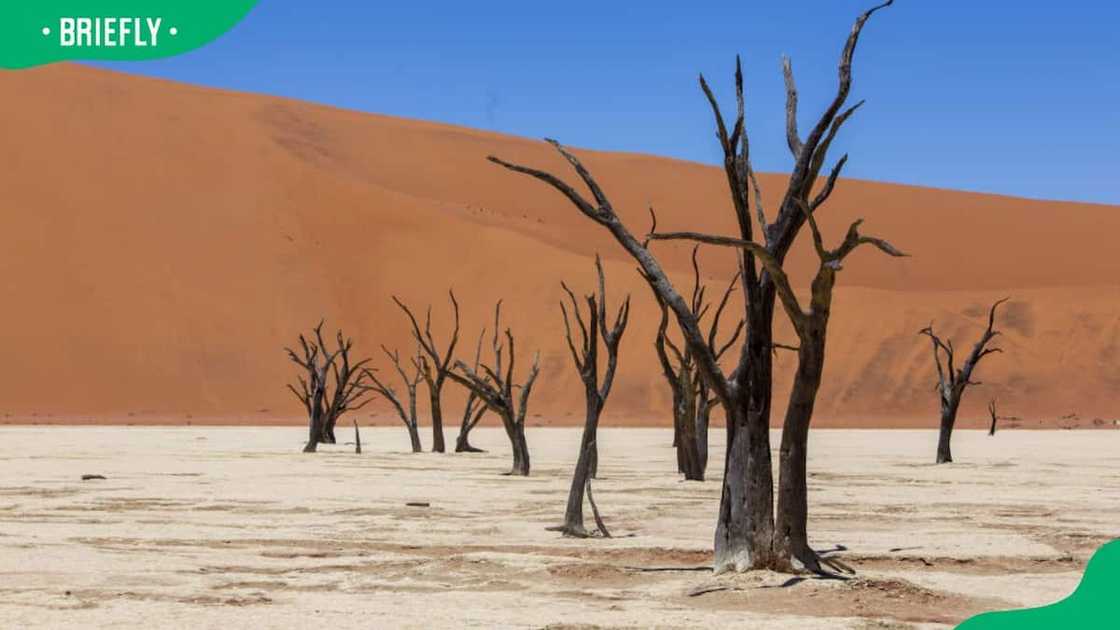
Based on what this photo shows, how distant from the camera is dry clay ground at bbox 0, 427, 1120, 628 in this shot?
9281 millimetres

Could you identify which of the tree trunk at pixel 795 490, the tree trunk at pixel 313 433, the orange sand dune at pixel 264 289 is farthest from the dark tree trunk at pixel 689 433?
the orange sand dune at pixel 264 289

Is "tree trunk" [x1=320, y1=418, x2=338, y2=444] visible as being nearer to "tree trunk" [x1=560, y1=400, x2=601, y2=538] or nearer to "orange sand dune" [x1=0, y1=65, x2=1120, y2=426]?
"tree trunk" [x1=560, y1=400, x2=601, y2=538]

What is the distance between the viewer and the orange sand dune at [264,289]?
59844 mm

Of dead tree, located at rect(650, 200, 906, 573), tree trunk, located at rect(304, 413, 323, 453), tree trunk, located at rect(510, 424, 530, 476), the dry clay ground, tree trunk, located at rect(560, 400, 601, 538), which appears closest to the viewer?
the dry clay ground

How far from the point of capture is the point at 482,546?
13109 millimetres

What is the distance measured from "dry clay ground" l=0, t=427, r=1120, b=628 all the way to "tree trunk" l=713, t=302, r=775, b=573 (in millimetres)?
282

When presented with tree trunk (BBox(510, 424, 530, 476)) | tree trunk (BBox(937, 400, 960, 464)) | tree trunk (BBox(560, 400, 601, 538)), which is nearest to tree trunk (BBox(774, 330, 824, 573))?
tree trunk (BBox(560, 400, 601, 538))

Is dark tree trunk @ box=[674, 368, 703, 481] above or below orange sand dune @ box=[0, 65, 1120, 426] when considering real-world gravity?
below

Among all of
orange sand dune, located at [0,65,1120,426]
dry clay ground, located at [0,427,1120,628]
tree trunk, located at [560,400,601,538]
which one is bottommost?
dry clay ground, located at [0,427,1120,628]

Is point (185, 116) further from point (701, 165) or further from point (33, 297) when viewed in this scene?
point (701, 165)

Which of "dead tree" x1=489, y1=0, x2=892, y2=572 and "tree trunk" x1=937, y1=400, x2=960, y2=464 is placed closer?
"dead tree" x1=489, y1=0, x2=892, y2=572

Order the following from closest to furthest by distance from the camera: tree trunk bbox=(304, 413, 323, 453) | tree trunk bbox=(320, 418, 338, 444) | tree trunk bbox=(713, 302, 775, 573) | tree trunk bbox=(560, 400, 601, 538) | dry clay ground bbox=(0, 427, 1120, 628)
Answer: dry clay ground bbox=(0, 427, 1120, 628) < tree trunk bbox=(713, 302, 775, 573) < tree trunk bbox=(560, 400, 601, 538) < tree trunk bbox=(304, 413, 323, 453) < tree trunk bbox=(320, 418, 338, 444)

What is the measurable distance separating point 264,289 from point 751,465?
187ft

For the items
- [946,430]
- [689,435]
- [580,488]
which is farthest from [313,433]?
[580,488]
